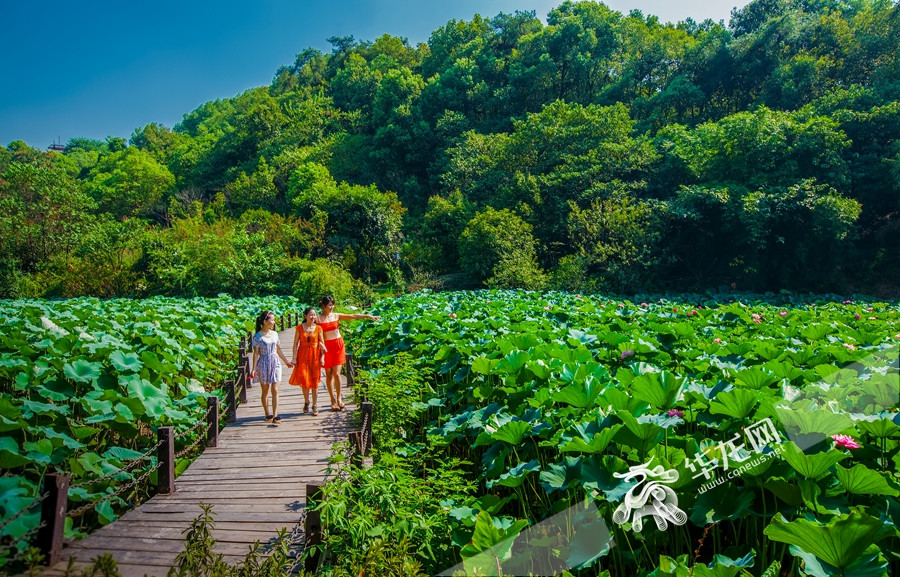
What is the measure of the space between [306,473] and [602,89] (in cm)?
3373

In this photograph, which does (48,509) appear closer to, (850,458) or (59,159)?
(850,458)

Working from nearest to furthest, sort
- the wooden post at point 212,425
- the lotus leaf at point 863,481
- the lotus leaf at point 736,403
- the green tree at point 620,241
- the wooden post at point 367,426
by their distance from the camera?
the lotus leaf at point 863,481 → the lotus leaf at point 736,403 → the wooden post at point 367,426 → the wooden post at point 212,425 → the green tree at point 620,241

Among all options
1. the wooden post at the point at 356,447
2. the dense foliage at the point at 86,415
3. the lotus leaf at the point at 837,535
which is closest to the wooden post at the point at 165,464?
the dense foliage at the point at 86,415

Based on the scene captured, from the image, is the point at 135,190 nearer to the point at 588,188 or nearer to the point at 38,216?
the point at 38,216

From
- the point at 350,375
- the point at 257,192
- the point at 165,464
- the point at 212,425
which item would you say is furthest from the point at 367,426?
A: the point at 257,192

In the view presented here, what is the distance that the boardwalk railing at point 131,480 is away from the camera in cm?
271

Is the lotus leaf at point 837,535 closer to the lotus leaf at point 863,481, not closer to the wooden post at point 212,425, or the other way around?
the lotus leaf at point 863,481

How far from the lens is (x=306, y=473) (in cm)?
431

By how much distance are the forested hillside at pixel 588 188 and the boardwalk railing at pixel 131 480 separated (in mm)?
13322

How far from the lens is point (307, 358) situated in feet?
18.7

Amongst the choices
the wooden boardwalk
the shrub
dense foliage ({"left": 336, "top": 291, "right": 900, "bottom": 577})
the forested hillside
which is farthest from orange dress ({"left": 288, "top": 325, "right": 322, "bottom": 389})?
the forested hillside

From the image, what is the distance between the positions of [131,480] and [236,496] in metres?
0.87
